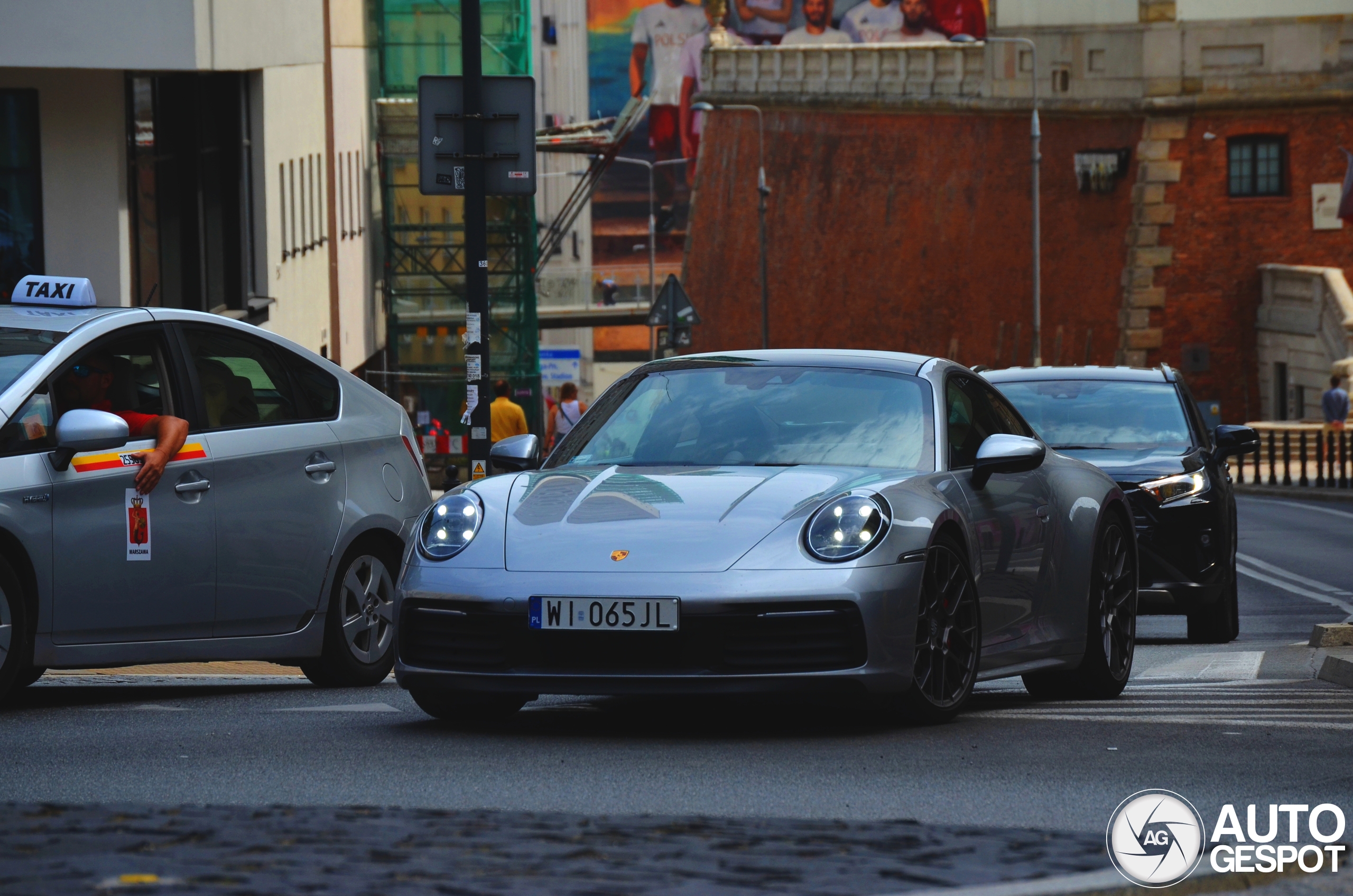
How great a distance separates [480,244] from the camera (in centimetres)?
1570

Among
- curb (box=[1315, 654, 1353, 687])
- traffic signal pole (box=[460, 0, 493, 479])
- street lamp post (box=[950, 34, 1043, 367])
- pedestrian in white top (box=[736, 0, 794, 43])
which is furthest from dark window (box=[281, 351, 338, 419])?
pedestrian in white top (box=[736, 0, 794, 43])

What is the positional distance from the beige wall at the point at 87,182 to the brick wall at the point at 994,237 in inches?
1522

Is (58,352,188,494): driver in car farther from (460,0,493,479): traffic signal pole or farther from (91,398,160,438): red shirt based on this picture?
(460,0,493,479): traffic signal pole

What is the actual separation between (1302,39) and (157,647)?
48586 millimetres

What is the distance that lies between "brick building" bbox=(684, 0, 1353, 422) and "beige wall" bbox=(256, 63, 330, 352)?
20803 millimetres

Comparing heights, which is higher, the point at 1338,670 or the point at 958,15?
the point at 958,15

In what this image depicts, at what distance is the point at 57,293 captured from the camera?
8492 mm

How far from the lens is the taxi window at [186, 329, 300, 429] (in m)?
8.52

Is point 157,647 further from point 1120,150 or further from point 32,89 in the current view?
point 1120,150

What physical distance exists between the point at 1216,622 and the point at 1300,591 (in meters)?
5.28

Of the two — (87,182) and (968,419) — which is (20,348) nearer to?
(968,419)

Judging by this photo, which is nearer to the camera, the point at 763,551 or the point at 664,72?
the point at 763,551

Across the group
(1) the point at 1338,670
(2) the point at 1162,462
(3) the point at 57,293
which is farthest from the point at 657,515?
(2) the point at 1162,462

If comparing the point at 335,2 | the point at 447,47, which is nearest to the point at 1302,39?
the point at 447,47
